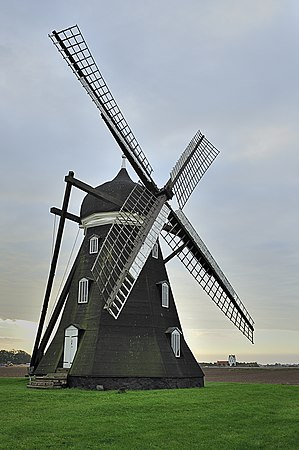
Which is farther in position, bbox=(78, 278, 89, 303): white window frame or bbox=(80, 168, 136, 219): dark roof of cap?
bbox=(80, 168, 136, 219): dark roof of cap

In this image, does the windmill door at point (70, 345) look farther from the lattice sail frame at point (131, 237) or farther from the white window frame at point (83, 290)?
the lattice sail frame at point (131, 237)

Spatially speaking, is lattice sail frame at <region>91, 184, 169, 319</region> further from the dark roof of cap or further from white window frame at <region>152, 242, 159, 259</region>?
white window frame at <region>152, 242, 159, 259</region>

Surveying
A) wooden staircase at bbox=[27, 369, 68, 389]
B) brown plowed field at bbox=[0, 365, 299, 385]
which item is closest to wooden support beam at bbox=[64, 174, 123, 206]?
wooden staircase at bbox=[27, 369, 68, 389]

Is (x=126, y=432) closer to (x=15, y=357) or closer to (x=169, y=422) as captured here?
(x=169, y=422)

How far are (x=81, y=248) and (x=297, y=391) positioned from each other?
1136 centimetres

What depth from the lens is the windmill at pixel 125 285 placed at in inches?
821

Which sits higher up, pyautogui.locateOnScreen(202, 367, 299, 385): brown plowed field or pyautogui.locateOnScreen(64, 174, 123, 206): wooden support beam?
pyautogui.locateOnScreen(64, 174, 123, 206): wooden support beam

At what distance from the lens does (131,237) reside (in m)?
22.6

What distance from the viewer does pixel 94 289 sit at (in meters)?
22.7

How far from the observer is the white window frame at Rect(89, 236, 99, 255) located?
2366 cm

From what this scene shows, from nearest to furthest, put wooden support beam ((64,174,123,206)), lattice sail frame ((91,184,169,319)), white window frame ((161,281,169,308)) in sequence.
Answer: lattice sail frame ((91,184,169,319))
wooden support beam ((64,174,123,206))
white window frame ((161,281,169,308))

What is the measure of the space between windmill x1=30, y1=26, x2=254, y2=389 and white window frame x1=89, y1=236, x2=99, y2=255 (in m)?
0.05

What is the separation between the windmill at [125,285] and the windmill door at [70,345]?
0.14ft

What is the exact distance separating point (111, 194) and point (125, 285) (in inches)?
226
